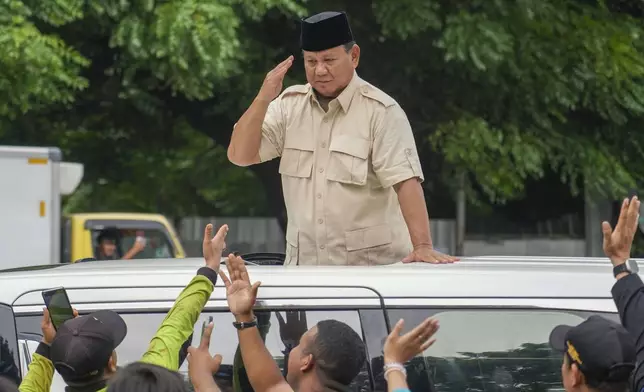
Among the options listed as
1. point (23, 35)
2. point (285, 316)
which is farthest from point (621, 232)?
point (23, 35)

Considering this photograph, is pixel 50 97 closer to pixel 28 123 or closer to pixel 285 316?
pixel 28 123

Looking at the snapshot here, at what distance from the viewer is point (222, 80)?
1112 centimetres

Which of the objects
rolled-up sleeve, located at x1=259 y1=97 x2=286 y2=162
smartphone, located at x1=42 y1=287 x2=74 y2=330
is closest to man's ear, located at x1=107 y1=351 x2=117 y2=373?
smartphone, located at x1=42 y1=287 x2=74 y2=330

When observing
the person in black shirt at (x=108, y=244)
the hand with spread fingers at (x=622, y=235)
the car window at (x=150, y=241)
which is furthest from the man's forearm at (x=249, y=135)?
the car window at (x=150, y=241)

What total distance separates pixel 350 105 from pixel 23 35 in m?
6.29

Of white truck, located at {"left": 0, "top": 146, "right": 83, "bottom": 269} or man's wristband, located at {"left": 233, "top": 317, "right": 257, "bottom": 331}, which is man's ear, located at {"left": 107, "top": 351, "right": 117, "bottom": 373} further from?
white truck, located at {"left": 0, "top": 146, "right": 83, "bottom": 269}

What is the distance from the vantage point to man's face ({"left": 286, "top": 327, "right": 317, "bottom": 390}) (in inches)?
121

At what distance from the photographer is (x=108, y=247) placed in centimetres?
1120

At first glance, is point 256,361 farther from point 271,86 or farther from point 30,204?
point 30,204

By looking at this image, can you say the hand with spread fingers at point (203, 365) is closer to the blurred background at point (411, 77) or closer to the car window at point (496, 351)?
the car window at point (496, 351)

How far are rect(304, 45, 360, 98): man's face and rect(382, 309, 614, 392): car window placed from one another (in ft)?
3.50

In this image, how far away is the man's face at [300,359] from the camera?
3064mm

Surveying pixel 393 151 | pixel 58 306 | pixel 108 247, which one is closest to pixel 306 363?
pixel 58 306

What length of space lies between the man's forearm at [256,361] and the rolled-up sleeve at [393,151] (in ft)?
3.00
